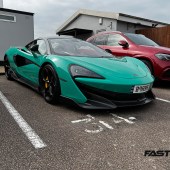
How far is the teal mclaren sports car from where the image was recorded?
2.91 m

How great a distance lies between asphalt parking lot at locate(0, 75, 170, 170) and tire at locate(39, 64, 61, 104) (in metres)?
0.15

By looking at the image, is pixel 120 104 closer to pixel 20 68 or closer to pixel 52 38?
pixel 52 38

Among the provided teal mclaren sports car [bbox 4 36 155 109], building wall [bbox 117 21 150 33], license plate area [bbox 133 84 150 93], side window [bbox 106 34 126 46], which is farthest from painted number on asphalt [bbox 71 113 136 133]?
building wall [bbox 117 21 150 33]

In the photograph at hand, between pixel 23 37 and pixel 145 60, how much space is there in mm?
7347

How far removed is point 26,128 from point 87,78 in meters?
1.02

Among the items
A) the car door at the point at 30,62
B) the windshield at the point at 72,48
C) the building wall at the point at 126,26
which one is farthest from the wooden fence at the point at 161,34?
the car door at the point at 30,62

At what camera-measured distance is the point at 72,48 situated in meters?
3.89

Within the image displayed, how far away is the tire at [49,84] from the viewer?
3.22 meters

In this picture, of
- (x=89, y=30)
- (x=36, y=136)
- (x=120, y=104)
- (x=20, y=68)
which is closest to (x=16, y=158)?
(x=36, y=136)

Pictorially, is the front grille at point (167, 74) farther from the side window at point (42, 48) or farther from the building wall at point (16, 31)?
the building wall at point (16, 31)

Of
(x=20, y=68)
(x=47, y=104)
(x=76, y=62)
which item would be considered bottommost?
(x=47, y=104)

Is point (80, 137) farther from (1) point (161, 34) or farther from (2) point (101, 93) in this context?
(1) point (161, 34)

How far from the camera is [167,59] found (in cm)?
490

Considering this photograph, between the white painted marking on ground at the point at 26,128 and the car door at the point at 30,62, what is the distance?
2.52 feet
